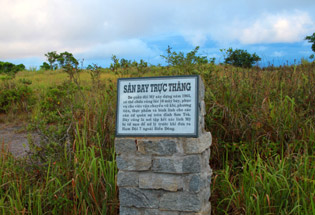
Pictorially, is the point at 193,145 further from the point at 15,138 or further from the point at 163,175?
the point at 15,138

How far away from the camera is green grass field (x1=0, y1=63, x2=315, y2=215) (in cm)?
374

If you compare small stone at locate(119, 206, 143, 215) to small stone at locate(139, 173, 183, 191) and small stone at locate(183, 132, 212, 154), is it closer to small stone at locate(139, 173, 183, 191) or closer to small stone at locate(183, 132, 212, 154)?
small stone at locate(139, 173, 183, 191)

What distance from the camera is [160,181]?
3346 mm

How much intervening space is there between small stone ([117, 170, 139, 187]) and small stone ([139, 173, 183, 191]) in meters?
0.06

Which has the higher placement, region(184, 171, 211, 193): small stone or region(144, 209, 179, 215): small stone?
region(184, 171, 211, 193): small stone

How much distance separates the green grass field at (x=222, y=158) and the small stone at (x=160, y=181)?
67 centimetres

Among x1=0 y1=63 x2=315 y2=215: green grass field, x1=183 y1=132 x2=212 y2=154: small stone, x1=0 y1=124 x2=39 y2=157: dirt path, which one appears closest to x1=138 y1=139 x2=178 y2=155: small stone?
x1=183 y1=132 x2=212 y2=154: small stone

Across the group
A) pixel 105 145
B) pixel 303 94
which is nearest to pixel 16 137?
pixel 105 145

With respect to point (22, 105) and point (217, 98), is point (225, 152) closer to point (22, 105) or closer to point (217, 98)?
point (217, 98)

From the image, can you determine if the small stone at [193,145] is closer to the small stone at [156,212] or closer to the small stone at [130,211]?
the small stone at [156,212]

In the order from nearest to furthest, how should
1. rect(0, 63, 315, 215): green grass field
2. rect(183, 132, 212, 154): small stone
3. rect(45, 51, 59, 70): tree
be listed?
rect(183, 132, 212, 154): small stone → rect(0, 63, 315, 215): green grass field → rect(45, 51, 59, 70): tree

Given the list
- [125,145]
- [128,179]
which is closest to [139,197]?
[128,179]

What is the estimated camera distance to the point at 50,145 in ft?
16.3

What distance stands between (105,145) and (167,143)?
1.89m
